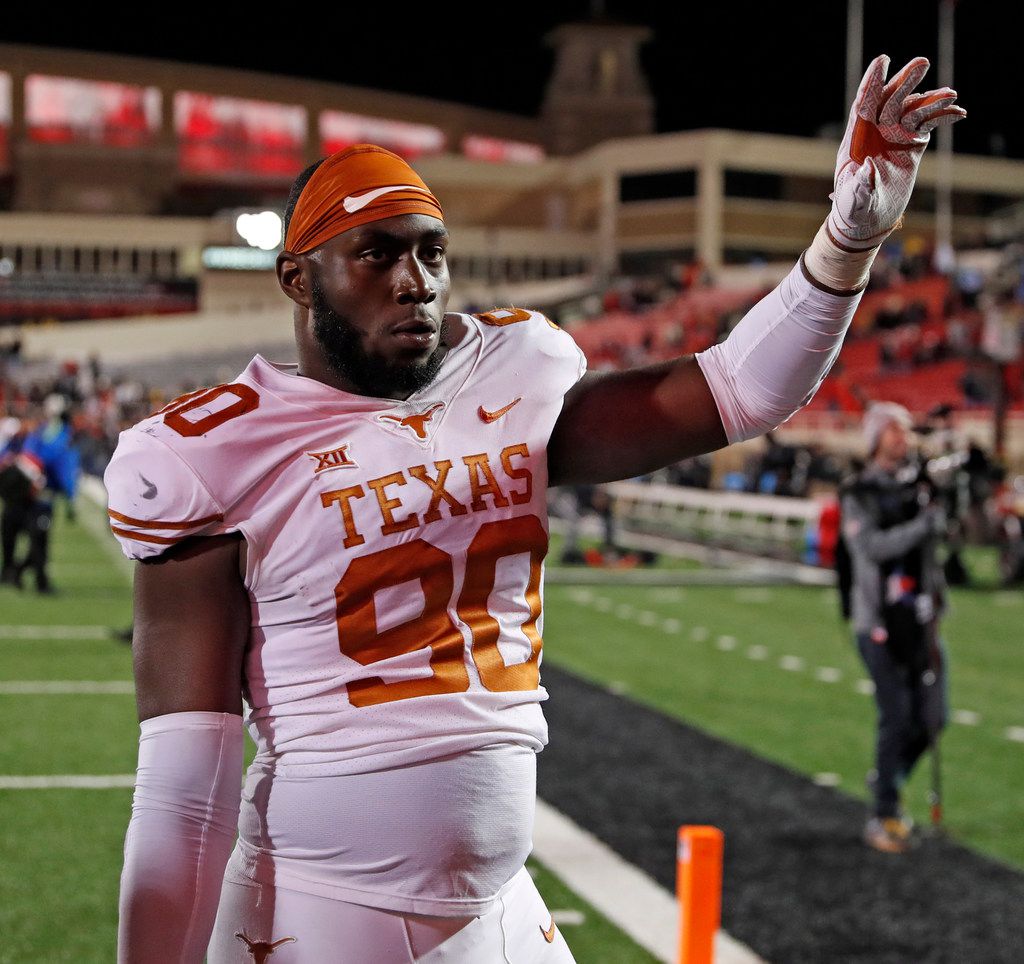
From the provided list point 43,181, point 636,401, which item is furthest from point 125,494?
point 43,181

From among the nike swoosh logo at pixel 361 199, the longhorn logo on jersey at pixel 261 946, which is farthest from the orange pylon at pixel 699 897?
the nike swoosh logo at pixel 361 199

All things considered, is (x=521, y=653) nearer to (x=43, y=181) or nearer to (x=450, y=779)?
(x=450, y=779)

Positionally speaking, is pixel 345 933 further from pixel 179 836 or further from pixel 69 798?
pixel 69 798

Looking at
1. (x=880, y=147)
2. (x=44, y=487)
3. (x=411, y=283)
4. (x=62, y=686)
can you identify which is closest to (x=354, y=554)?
(x=411, y=283)

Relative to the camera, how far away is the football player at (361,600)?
7.10ft

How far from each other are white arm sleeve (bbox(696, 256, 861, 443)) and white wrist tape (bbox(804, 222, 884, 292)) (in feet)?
0.05

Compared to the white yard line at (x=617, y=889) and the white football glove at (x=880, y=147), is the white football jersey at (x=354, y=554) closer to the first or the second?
the white football glove at (x=880, y=147)

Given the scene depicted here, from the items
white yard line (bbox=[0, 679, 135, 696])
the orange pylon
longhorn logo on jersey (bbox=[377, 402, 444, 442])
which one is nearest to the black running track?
the orange pylon

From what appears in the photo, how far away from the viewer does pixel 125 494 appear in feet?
7.21

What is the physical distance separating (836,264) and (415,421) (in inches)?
24.2

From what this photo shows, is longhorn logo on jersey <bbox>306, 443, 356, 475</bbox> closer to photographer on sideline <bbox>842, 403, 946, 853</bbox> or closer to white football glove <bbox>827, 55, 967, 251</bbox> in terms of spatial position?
white football glove <bbox>827, 55, 967, 251</bbox>

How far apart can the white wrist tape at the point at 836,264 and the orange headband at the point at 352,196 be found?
537 mm

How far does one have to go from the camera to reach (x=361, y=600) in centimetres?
219

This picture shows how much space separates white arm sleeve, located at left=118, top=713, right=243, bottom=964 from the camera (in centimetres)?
212
